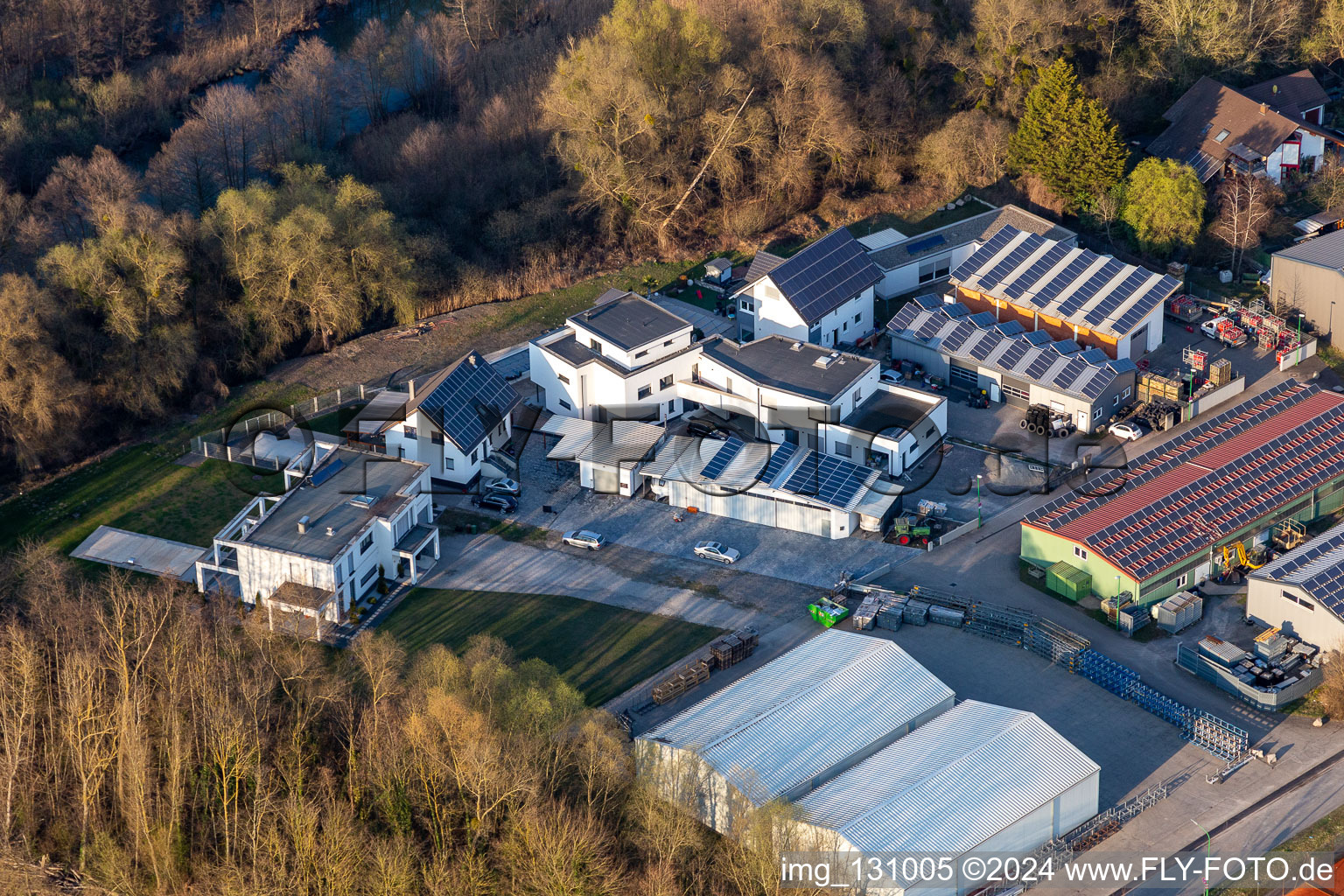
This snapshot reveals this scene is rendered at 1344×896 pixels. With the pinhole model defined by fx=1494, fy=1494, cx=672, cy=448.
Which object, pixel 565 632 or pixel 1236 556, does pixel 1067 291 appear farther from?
pixel 565 632

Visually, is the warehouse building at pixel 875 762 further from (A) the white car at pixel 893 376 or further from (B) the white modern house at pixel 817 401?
(A) the white car at pixel 893 376

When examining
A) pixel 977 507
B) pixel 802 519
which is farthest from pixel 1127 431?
pixel 802 519

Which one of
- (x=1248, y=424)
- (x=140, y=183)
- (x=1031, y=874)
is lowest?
(x=1031, y=874)

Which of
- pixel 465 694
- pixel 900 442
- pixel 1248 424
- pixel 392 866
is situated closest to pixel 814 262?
pixel 900 442

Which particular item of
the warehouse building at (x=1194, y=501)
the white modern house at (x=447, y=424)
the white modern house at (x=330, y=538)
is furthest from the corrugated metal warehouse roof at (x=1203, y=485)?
the white modern house at (x=330, y=538)

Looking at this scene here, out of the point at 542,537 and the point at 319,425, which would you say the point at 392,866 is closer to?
the point at 542,537
